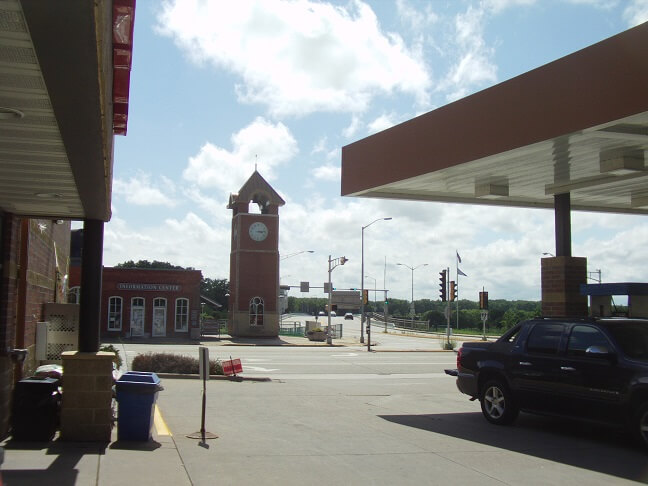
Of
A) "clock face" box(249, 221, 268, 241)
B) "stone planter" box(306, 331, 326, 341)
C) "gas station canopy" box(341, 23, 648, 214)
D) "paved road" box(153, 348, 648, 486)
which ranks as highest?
"clock face" box(249, 221, 268, 241)

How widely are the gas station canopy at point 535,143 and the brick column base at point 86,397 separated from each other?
6910 mm

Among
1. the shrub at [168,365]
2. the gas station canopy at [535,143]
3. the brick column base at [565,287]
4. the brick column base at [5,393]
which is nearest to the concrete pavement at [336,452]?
the brick column base at [5,393]

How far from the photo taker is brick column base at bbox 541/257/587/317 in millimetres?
13375

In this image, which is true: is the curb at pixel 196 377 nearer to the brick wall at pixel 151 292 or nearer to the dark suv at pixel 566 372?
the dark suv at pixel 566 372

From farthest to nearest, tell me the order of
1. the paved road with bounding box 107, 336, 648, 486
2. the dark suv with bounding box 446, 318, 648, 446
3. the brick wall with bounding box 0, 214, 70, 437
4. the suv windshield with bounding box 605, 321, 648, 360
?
the brick wall with bounding box 0, 214, 70, 437
the suv windshield with bounding box 605, 321, 648, 360
the dark suv with bounding box 446, 318, 648, 446
the paved road with bounding box 107, 336, 648, 486

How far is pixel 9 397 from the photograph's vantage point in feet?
31.0

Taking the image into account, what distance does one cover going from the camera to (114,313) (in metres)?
47.5

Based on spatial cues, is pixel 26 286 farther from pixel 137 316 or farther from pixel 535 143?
pixel 137 316

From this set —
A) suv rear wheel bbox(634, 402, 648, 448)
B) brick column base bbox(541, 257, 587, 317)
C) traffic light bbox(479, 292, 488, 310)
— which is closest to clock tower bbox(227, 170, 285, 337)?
traffic light bbox(479, 292, 488, 310)

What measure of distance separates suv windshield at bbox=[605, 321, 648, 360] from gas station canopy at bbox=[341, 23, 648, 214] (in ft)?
9.31

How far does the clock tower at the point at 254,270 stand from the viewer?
5281 centimetres

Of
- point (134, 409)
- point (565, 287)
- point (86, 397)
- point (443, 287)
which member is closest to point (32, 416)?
point (86, 397)

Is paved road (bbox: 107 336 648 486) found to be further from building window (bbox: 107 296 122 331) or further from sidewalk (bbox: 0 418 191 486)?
building window (bbox: 107 296 122 331)

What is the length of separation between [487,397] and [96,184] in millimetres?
7520
